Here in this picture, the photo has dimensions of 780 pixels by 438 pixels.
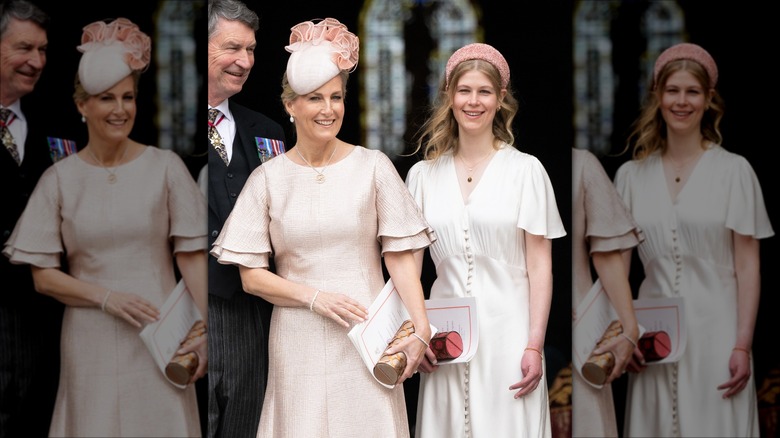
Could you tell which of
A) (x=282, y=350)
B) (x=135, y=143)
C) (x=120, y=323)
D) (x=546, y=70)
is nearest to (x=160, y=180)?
(x=135, y=143)

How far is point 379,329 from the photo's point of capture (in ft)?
14.8

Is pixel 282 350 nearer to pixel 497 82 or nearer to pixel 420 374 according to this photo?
pixel 420 374

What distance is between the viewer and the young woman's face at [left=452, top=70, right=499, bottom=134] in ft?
15.4

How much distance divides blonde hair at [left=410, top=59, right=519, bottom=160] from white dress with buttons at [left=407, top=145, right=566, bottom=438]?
138 millimetres

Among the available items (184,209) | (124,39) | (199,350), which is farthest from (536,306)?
(124,39)

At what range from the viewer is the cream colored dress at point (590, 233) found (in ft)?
16.1

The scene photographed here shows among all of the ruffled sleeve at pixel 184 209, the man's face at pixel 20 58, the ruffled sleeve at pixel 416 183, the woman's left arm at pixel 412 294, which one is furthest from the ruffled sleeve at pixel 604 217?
the man's face at pixel 20 58

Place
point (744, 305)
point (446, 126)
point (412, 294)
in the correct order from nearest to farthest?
point (412, 294) → point (446, 126) → point (744, 305)

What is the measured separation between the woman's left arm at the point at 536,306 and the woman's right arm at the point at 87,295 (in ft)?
5.74

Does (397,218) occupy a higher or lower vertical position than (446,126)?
lower

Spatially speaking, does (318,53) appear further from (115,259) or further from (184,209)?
(115,259)

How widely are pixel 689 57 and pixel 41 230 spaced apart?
3128mm

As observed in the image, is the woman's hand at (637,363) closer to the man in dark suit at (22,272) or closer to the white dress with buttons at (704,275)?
the white dress with buttons at (704,275)

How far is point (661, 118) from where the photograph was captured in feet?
16.3
